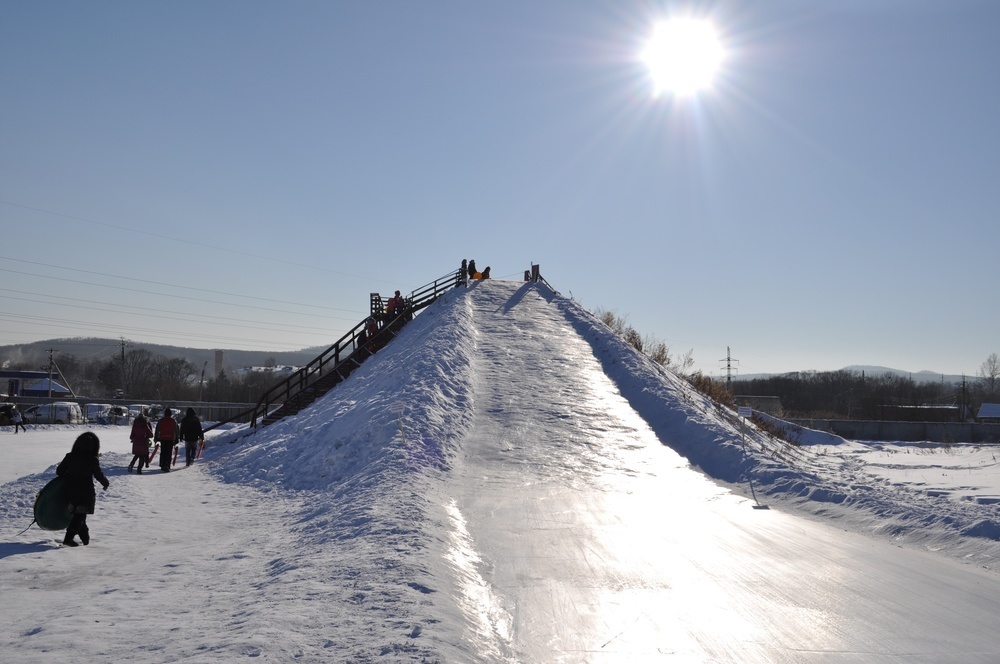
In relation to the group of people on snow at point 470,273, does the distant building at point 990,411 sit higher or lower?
lower

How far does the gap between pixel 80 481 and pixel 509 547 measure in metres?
6.23

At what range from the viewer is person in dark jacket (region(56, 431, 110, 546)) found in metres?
10.0

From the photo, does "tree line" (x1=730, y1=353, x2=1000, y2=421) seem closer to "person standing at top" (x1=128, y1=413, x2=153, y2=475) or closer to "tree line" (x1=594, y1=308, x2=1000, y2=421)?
"tree line" (x1=594, y1=308, x2=1000, y2=421)

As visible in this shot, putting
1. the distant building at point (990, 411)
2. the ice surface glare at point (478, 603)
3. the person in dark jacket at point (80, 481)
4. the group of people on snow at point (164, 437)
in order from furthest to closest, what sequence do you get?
the distant building at point (990, 411) < the group of people on snow at point (164, 437) < the person in dark jacket at point (80, 481) < the ice surface glare at point (478, 603)

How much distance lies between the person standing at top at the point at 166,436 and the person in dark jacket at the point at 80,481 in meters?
7.69

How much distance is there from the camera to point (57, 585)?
7.88m

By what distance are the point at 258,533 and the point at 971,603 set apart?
8.93 meters

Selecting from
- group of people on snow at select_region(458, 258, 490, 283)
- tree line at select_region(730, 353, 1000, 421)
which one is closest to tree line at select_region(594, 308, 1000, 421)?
tree line at select_region(730, 353, 1000, 421)

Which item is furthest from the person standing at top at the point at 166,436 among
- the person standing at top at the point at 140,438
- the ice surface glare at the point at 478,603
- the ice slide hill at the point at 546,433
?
the ice surface glare at the point at 478,603

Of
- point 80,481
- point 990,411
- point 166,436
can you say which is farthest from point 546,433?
point 990,411

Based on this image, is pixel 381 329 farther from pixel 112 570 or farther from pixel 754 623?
pixel 754 623

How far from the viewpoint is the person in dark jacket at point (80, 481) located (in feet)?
32.9

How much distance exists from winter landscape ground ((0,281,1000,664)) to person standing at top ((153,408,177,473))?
415mm

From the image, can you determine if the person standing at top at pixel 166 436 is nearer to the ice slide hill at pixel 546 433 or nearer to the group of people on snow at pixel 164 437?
the group of people on snow at pixel 164 437
